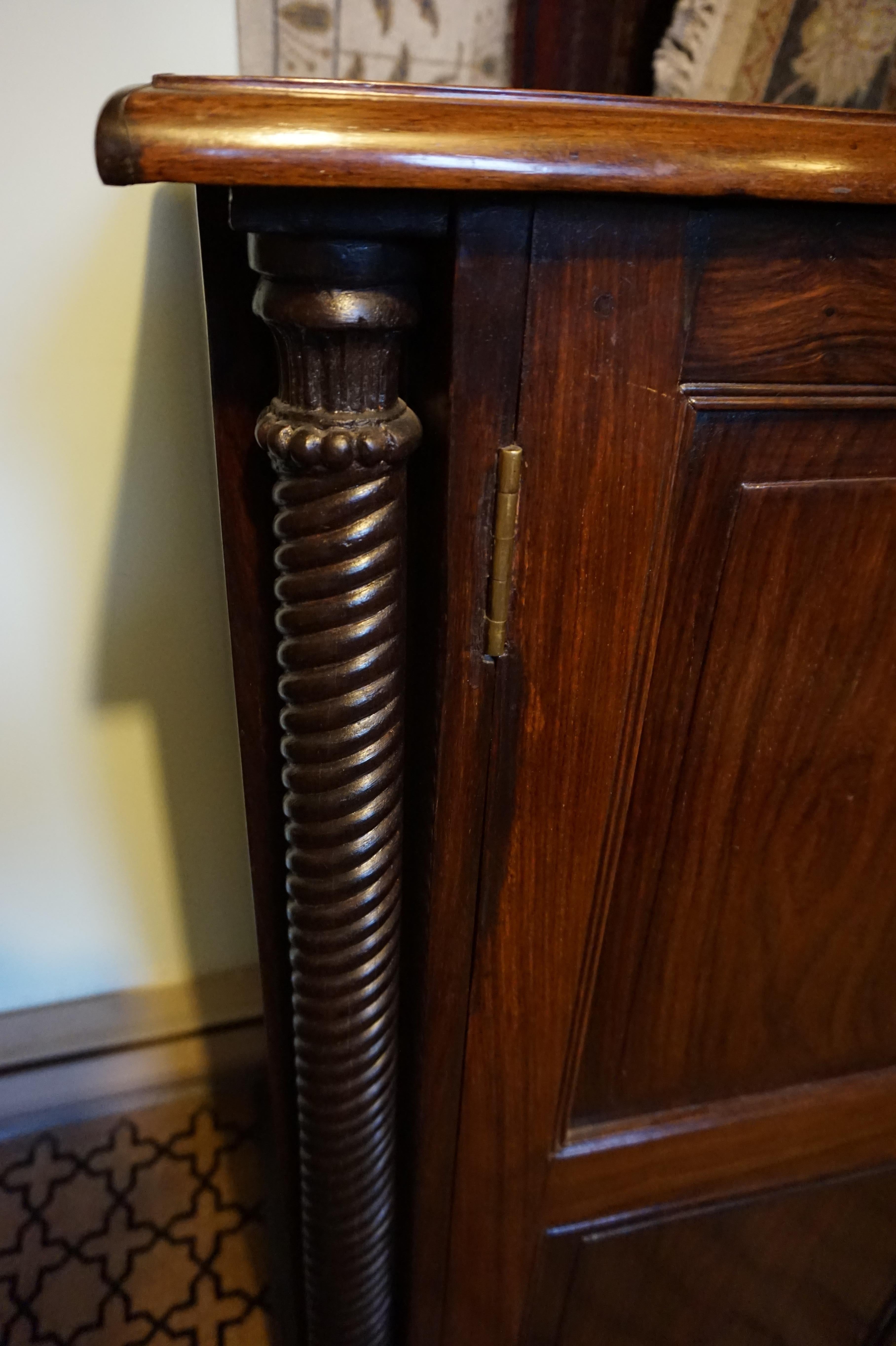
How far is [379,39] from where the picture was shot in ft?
1.73

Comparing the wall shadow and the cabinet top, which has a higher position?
the cabinet top

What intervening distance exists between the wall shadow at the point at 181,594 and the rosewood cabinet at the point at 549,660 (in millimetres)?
296

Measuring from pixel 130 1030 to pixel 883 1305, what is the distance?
2.41 ft

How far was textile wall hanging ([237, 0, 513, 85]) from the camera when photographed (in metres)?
0.52

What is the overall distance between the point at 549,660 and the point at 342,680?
9 cm

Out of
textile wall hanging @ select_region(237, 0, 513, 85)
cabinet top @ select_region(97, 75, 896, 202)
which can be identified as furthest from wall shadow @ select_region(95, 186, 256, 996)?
cabinet top @ select_region(97, 75, 896, 202)

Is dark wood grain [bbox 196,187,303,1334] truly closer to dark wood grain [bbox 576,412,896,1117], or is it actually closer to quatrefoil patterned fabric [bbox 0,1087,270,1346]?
dark wood grain [bbox 576,412,896,1117]

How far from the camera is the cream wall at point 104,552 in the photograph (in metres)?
0.53

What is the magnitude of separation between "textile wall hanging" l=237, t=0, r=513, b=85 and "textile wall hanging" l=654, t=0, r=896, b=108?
0.35 feet

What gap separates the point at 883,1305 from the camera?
0.68 m

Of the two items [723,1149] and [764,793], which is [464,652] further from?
[723,1149]

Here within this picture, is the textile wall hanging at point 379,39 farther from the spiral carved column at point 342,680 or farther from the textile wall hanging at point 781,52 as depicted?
the spiral carved column at point 342,680

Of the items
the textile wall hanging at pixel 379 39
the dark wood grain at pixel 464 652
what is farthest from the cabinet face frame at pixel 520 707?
the textile wall hanging at pixel 379 39

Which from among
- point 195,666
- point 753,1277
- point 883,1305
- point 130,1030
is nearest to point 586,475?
point 195,666
